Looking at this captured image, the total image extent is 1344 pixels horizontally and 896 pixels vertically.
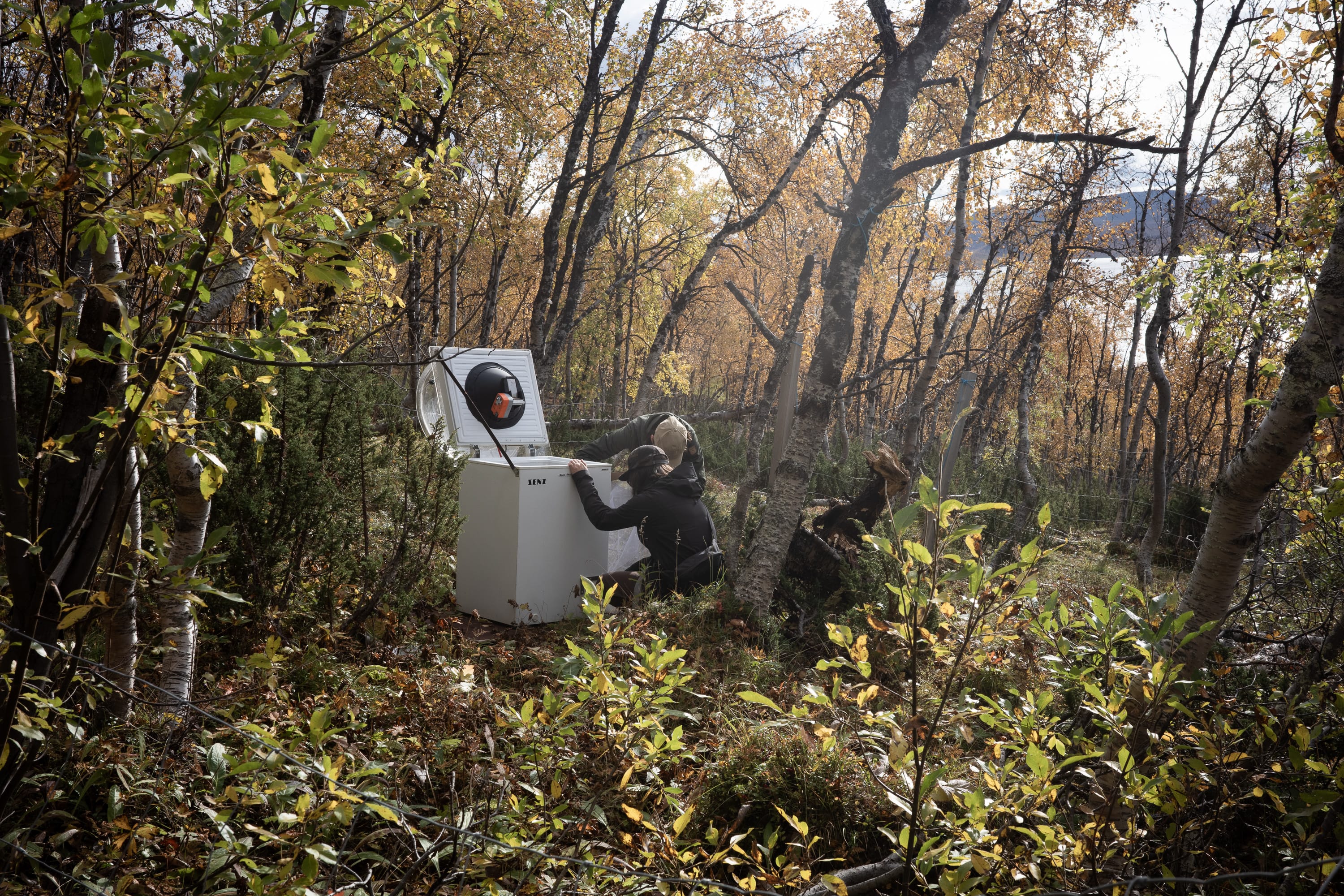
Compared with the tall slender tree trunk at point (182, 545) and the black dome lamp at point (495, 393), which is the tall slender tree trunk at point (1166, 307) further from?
the tall slender tree trunk at point (182, 545)

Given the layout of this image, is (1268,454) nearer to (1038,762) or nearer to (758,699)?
(1038,762)

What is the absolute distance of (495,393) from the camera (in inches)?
211

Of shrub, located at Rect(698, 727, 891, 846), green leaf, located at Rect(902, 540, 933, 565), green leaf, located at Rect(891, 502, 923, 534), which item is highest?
green leaf, located at Rect(891, 502, 923, 534)

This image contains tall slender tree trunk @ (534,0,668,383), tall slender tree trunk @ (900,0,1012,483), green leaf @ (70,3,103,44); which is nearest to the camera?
green leaf @ (70,3,103,44)

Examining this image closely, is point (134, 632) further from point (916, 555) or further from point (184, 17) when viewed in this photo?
point (916, 555)

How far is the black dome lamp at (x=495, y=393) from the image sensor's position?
5344 mm

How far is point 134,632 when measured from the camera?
218cm

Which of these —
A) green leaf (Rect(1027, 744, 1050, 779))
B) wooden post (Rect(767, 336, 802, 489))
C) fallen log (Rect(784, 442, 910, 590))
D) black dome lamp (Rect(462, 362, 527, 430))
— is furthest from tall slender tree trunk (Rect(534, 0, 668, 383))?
green leaf (Rect(1027, 744, 1050, 779))

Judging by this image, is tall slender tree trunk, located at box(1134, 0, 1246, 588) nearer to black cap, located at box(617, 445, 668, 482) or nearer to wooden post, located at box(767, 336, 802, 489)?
wooden post, located at box(767, 336, 802, 489)

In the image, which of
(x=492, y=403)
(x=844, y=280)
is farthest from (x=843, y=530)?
(x=492, y=403)

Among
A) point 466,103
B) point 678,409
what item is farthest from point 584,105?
point 678,409

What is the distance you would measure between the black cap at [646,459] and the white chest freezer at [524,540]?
13.8 inches

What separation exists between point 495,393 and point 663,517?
146 cm

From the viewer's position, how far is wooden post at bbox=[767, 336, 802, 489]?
618 centimetres
